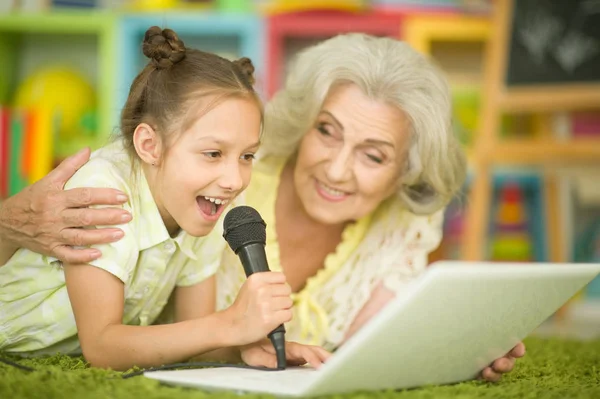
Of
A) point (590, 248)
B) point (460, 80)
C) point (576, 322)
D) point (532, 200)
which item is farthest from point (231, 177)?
point (590, 248)

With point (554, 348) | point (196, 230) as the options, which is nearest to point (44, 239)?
point (196, 230)

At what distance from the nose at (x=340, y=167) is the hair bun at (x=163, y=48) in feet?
1.36

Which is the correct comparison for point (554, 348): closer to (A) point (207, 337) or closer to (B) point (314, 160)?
(B) point (314, 160)

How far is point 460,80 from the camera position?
359 centimetres

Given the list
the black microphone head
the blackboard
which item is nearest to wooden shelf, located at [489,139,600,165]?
the blackboard

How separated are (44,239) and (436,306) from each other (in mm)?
684

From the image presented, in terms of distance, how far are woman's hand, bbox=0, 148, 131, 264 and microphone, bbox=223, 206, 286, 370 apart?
190mm

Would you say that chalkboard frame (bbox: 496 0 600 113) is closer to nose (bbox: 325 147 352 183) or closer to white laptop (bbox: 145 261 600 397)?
nose (bbox: 325 147 352 183)

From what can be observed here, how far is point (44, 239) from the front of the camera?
1.29 m

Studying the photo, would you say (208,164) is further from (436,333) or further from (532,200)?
(532,200)

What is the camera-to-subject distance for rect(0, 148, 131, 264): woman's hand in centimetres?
123

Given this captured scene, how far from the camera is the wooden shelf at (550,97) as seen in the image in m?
2.88

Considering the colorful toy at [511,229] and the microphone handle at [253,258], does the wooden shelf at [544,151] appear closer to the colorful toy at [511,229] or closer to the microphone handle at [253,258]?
the colorful toy at [511,229]

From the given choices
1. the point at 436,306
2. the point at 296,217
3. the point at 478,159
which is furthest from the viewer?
the point at 478,159
